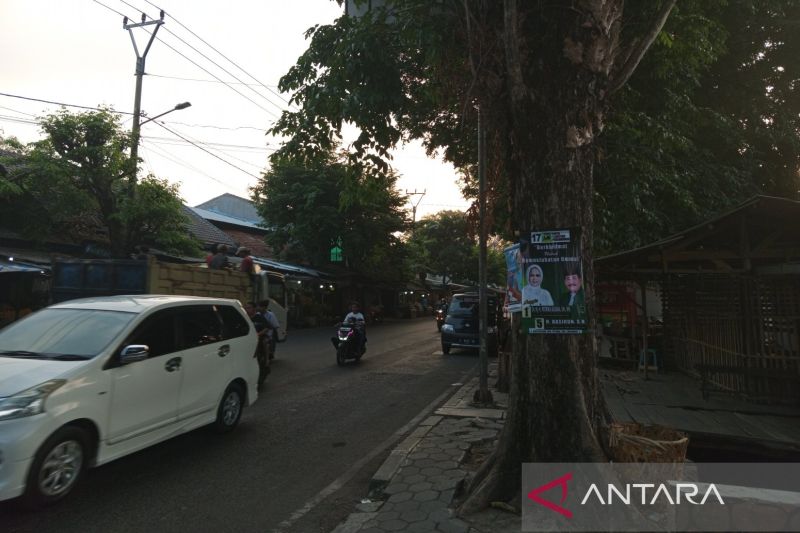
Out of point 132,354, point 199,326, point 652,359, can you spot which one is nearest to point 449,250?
point 652,359

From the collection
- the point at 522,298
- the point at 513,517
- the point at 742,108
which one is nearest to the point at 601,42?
the point at 522,298

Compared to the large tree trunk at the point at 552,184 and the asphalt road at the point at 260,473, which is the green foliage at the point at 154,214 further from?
the large tree trunk at the point at 552,184

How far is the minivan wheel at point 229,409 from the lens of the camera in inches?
245

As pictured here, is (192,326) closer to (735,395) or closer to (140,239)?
(735,395)

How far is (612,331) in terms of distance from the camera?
13.1m

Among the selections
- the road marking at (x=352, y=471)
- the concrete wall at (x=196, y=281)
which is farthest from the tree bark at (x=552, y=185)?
the concrete wall at (x=196, y=281)

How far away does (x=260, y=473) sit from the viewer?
16.6ft

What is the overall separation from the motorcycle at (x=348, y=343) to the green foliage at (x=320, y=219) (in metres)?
13.1

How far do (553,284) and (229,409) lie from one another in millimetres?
4507

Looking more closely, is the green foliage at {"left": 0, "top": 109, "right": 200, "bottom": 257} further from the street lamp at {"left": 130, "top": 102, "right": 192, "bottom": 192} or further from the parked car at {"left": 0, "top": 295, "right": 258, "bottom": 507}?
the parked car at {"left": 0, "top": 295, "right": 258, "bottom": 507}

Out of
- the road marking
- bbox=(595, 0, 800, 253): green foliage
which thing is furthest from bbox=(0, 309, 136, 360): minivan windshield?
bbox=(595, 0, 800, 253): green foliage

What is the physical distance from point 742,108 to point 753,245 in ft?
25.4

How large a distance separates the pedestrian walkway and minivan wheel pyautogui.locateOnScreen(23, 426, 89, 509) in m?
2.28

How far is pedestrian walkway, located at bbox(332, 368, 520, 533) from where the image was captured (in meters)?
3.72
